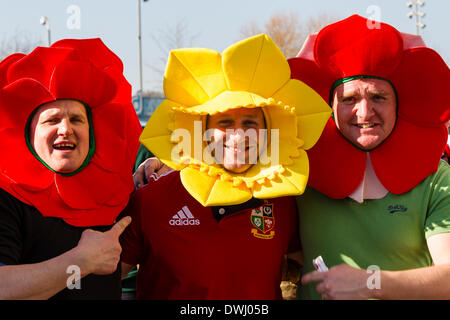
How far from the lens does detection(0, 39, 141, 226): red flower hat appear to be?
232cm

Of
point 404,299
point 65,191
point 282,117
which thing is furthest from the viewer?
point 282,117

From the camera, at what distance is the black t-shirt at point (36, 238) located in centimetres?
214

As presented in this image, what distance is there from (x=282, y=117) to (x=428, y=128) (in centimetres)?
75

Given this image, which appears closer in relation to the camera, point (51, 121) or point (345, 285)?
point (345, 285)

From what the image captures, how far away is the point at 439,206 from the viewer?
2334mm

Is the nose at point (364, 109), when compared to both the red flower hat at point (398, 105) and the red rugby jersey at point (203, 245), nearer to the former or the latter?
the red flower hat at point (398, 105)

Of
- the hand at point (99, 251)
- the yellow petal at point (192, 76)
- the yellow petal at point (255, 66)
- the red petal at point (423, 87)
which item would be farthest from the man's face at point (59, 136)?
the red petal at point (423, 87)

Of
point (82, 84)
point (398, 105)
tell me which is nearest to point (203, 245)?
point (82, 84)

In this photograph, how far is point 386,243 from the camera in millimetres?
2395

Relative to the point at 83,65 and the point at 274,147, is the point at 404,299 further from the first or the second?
the point at 83,65

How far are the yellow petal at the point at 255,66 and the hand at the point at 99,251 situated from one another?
0.93 m

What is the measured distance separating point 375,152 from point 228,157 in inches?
29.9

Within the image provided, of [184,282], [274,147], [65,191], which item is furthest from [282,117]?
[65,191]

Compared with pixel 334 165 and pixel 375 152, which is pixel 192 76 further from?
pixel 375 152
